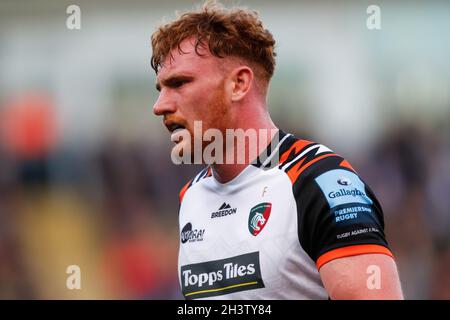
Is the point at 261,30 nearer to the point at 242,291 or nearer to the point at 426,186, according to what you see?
the point at 242,291

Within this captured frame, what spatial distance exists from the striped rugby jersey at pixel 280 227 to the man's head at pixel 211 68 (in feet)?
1.05

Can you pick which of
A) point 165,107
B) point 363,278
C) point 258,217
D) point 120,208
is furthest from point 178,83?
point 120,208

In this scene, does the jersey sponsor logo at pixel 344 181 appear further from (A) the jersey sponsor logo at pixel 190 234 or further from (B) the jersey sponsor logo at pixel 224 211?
(A) the jersey sponsor logo at pixel 190 234

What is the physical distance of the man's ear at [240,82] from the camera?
13.1 feet

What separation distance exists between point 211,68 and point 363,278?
1.43m

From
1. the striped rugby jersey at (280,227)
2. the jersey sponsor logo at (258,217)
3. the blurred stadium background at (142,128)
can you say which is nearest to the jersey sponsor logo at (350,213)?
the striped rugby jersey at (280,227)

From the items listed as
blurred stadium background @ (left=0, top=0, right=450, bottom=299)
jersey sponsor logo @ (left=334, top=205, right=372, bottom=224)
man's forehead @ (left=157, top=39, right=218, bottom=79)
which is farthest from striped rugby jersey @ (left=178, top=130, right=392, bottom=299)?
blurred stadium background @ (left=0, top=0, right=450, bottom=299)

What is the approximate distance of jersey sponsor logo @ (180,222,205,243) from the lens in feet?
13.3

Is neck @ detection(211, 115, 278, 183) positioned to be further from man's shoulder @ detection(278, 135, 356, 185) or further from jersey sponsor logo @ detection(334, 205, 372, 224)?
jersey sponsor logo @ detection(334, 205, 372, 224)

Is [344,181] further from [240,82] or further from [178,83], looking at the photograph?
[178,83]

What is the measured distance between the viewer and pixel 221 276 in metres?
3.77

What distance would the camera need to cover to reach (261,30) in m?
4.22
